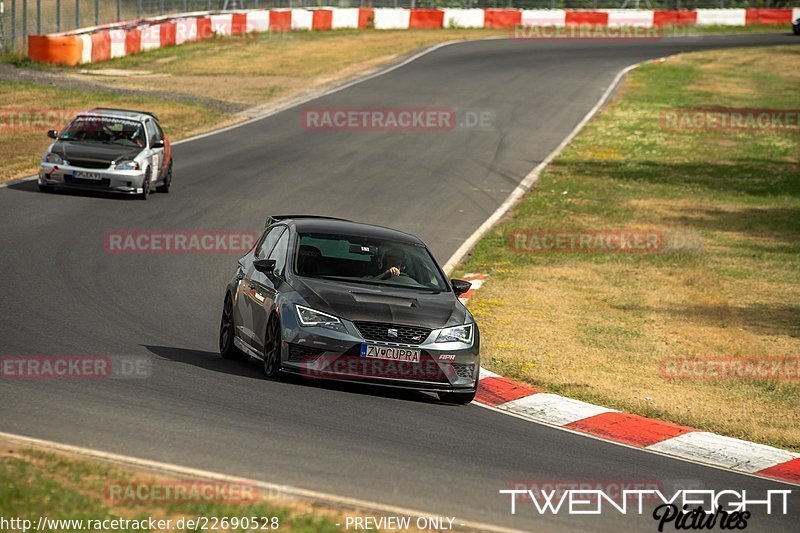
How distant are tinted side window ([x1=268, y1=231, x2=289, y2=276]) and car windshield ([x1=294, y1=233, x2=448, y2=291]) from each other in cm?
15

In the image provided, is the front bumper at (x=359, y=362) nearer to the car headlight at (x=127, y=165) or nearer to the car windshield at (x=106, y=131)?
the car headlight at (x=127, y=165)

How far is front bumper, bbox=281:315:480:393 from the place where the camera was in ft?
38.4

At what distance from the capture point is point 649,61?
55.4 m

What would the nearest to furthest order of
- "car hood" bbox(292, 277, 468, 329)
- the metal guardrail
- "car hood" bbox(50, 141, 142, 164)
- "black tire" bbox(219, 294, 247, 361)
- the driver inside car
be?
"car hood" bbox(292, 277, 468, 329)
the driver inside car
"black tire" bbox(219, 294, 247, 361)
"car hood" bbox(50, 141, 142, 164)
the metal guardrail

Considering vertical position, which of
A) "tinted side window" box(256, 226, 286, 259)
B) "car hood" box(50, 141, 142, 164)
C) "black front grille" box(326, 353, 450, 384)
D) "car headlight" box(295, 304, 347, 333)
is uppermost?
"tinted side window" box(256, 226, 286, 259)

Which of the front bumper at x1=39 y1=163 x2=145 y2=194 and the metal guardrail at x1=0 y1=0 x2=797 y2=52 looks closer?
the front bumper at x1=39 y1=163 x2=145 y2=194

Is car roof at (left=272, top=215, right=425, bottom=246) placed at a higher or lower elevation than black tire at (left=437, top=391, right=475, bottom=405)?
higher

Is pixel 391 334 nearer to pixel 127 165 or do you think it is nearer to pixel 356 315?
pixel 356 315

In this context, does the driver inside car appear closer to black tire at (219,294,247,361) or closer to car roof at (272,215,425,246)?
car roof at (272,215,425,246)

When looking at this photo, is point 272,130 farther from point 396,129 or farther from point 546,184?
point 546,184

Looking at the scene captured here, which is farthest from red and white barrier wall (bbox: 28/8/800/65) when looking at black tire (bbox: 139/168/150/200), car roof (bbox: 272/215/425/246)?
car roof (bbox: 272/215/425/246)

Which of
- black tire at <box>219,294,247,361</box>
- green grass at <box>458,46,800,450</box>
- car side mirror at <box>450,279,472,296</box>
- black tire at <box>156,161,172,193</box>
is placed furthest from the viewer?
black tire at <box>156,161,172,193</box>

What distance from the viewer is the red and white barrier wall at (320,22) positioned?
4669 cm

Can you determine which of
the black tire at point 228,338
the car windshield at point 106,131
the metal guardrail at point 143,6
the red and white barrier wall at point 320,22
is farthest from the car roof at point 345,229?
the red and white barrier wall at point 320,22
